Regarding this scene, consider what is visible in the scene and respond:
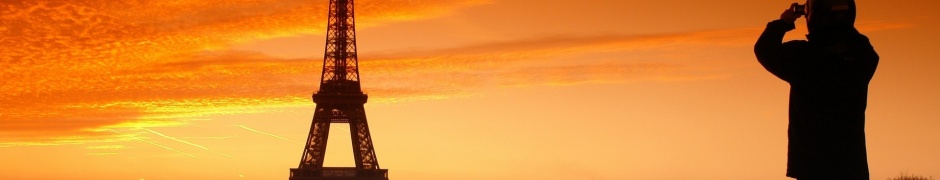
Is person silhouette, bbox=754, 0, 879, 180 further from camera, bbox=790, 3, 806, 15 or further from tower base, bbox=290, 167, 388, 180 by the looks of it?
tower base, bbox=290, 167, 388, 180

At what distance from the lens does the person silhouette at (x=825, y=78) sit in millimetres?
6543

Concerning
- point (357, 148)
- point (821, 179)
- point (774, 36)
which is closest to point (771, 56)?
point (774, 36)

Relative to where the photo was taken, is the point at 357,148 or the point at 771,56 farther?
the point at 357,148

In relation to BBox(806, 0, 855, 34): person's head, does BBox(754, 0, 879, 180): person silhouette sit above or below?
below

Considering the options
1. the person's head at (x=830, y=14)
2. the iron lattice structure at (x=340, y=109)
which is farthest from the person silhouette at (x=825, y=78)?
the iron lattice structure at (x=340, y=109)

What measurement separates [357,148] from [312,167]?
5.39m

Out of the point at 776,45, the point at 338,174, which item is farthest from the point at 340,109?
the point at 776,45

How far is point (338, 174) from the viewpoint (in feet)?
398

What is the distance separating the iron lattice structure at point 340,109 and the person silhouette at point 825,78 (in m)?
107

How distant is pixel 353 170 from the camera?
12119 centimetres

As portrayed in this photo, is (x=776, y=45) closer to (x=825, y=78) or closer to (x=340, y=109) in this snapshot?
(x=825, y=78)

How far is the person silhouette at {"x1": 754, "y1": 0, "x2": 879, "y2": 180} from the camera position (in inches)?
258

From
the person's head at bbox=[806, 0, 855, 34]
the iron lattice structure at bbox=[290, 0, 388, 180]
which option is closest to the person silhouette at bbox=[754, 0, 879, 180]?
the person's head at bbox=[806, 0, 855, 34]

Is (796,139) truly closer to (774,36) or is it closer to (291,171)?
(774,36)
